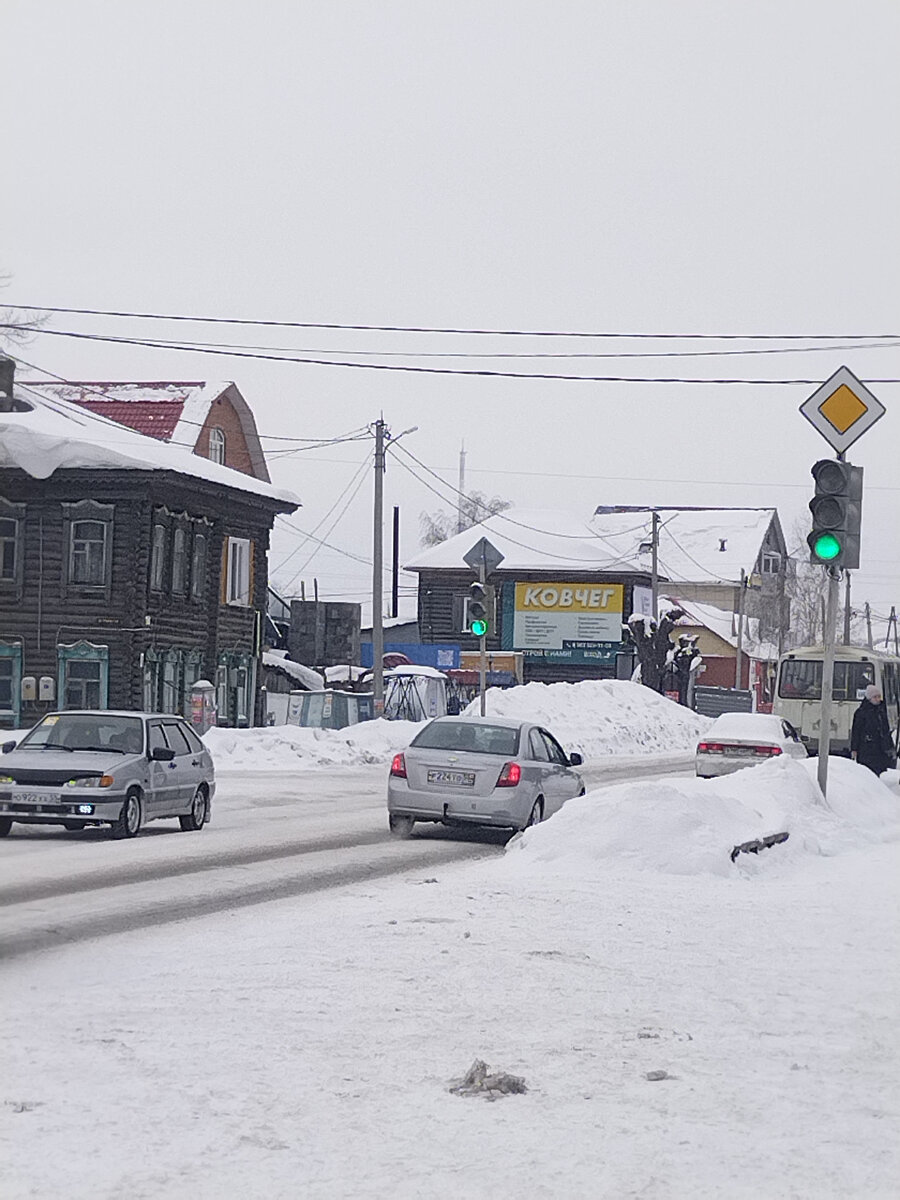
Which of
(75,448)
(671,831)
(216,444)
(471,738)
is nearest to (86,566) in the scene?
(75,448)

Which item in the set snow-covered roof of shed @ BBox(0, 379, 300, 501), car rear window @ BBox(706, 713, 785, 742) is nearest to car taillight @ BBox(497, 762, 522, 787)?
car rear window @ BBox(706, 713, 785, 742)

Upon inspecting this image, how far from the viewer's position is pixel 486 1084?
6.87m

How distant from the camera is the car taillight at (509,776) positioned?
62.8 feet

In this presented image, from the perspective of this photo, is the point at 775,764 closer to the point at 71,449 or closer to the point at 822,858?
the point at 822,858

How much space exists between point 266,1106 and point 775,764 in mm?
15135

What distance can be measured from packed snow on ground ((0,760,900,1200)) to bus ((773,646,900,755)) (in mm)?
31145

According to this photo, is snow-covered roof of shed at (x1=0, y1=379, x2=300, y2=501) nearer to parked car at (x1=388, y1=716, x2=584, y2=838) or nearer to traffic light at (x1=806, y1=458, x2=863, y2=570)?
parked car at (x1=388, y1=716, x2=584, y2=838)

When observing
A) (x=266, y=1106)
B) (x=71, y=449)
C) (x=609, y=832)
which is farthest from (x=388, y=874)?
(x=71, y=449)

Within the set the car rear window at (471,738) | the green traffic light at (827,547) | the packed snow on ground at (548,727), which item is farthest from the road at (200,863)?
the packed snow on ground at (548,727)

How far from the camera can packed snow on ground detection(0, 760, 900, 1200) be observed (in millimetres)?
5703

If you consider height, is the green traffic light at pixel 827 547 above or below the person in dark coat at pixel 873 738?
above

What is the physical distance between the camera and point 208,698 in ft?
127

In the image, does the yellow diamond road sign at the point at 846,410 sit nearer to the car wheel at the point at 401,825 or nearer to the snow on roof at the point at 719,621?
the car wheel at the point at 401,825

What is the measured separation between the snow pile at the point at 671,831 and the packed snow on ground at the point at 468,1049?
1.28 metres
